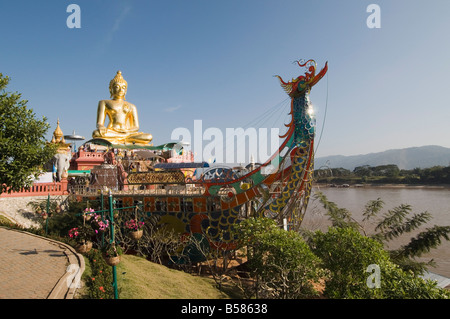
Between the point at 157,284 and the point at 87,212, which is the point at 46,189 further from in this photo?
the point at 157,284

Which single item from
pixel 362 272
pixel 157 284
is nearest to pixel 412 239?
pixel 362 272

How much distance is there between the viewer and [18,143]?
9109 millimetres

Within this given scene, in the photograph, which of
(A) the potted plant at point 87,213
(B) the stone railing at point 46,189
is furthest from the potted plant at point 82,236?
(B) the stone railing at point 46,189

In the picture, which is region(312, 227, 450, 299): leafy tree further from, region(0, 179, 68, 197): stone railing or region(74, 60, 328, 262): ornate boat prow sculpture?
region(0, 179, 68, 197): stone railing

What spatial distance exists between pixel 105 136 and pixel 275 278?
20589mm

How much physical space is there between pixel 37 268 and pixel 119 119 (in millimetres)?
20439

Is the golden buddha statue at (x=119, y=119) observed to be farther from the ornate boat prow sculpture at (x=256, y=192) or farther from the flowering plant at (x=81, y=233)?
the flowering plant at (x=81, y=233)

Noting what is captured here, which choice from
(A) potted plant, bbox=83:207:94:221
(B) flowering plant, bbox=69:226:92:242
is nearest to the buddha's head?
(A) potted plant, bbox=83:207:94:221

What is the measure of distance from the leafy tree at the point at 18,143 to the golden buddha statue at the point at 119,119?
14082 mm

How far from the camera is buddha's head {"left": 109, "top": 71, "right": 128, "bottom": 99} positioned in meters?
26.6
